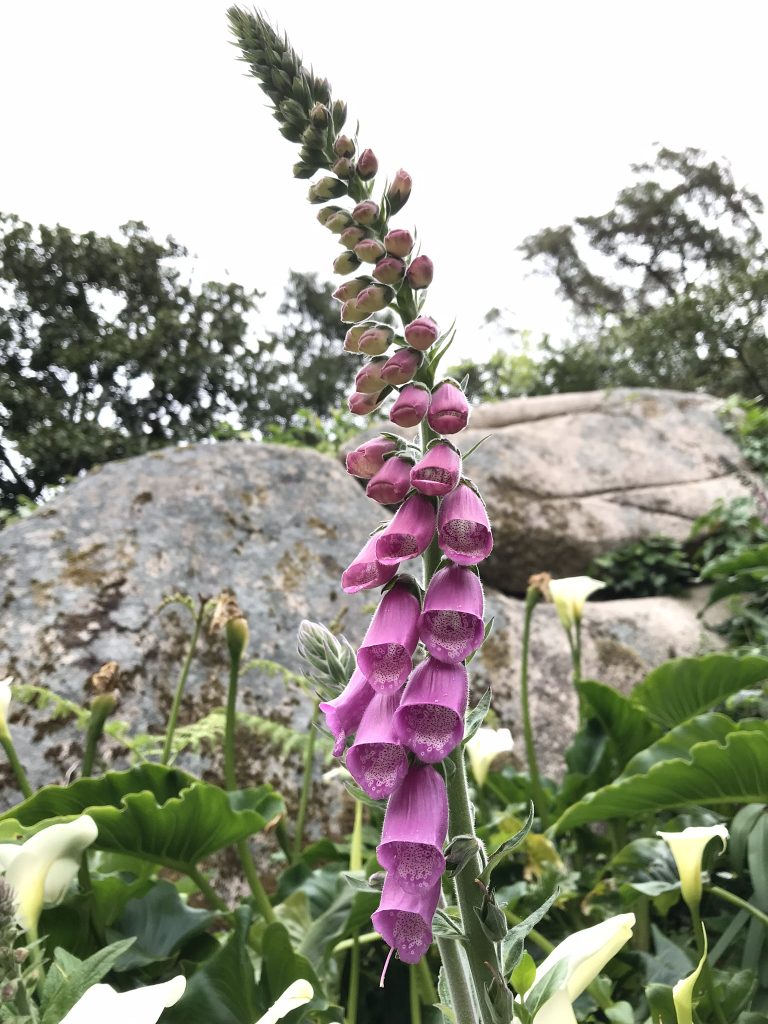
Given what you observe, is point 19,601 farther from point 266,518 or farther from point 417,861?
point 417,861

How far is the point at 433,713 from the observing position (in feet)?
2.25

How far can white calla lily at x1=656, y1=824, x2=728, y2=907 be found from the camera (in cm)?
104

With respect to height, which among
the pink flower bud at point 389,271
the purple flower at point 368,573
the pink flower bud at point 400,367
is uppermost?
the pink flower bud at point 389,271

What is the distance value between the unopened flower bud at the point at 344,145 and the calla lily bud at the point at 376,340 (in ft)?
0.80

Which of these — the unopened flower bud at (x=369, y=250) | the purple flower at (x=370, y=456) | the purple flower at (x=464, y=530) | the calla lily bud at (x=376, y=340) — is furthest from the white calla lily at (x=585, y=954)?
the unopened flower bud at (x=369, y=250)

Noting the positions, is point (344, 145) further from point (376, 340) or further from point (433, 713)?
point (433, 713)

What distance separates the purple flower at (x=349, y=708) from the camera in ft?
2.50

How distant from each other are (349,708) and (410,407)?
32cm

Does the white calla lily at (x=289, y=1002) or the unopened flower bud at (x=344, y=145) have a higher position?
the unopened flower bud at (x=344, y=145)

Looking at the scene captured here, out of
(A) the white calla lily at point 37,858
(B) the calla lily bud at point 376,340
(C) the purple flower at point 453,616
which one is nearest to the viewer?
(C) the purple flower at point 453,616

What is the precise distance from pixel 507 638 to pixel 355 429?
9.52 ft

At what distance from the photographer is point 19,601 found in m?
2.66

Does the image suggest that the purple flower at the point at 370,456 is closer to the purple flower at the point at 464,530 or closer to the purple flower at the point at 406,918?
the purple flower at the point at 464,530

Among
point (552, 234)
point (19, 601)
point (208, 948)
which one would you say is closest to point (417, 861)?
→ point (208, 948)
